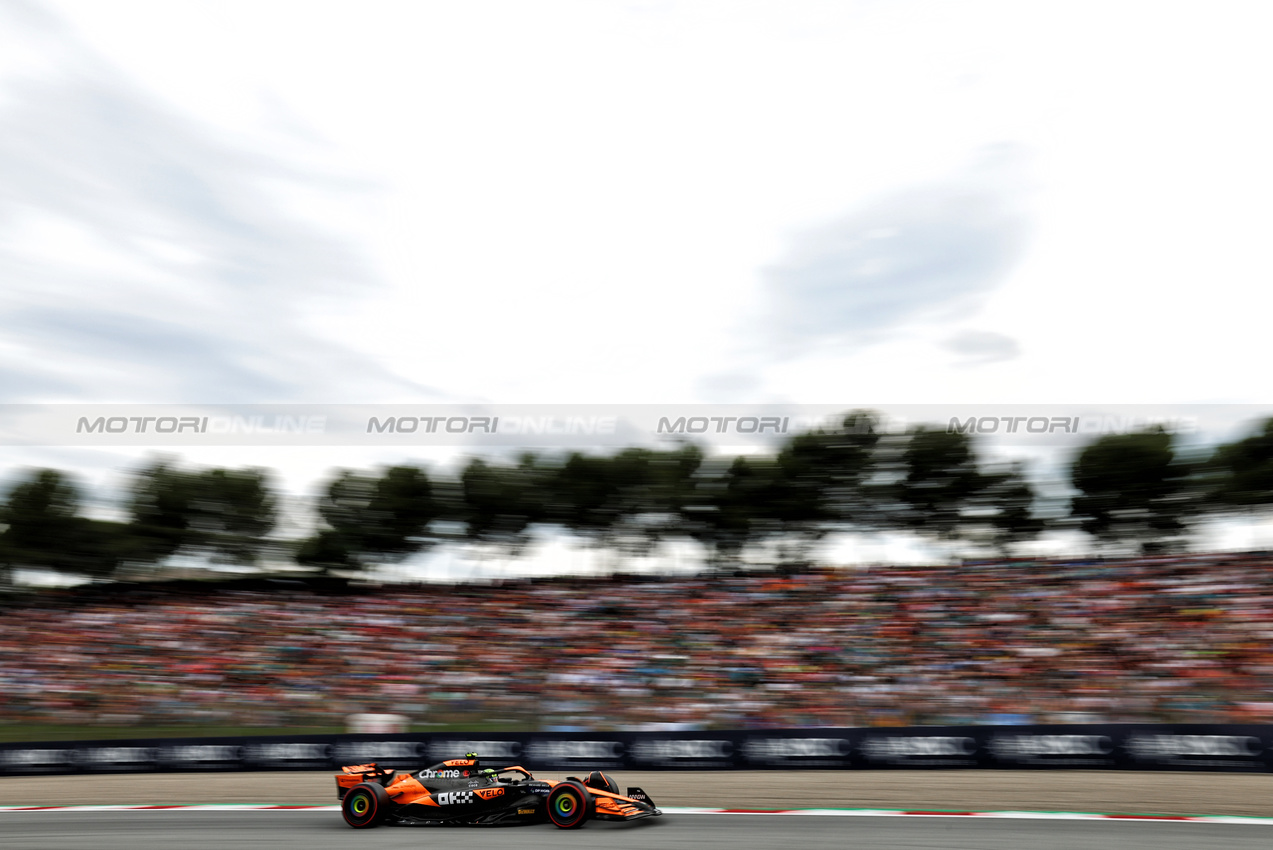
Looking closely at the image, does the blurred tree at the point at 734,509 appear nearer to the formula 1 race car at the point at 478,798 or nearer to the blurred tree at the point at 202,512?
the blurred tree at the point at 202,512

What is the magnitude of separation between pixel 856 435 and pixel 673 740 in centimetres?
1310

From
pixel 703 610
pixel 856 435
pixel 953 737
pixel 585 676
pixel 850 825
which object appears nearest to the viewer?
pixel 850 825

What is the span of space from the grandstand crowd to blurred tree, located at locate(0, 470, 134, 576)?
4.19 m

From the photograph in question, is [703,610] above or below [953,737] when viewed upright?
above

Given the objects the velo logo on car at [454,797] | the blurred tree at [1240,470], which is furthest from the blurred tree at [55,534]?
the blurred tree at [1240,470]

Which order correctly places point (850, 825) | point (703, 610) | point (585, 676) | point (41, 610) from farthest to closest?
point (41, 610)
point (703, 610)
point (585, 676)
point (850, 825)

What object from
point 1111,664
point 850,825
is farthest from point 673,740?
point 1111,664

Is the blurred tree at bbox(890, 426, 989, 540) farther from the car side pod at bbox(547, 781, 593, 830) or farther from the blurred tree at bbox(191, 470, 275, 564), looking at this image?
the blurred tree at bbox(191, 470, 275, 564)

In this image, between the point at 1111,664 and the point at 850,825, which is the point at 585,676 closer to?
the point at 850,825

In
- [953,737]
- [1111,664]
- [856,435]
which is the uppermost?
[856,435]

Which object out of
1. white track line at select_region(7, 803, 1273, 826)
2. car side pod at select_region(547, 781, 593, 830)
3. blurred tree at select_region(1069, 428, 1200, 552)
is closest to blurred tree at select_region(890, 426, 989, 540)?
blurred tree at select_region(1069, 428, 1200, 552)

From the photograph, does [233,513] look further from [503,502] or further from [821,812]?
[821,812]

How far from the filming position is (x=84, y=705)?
16.2 meters

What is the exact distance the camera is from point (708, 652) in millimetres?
16281
